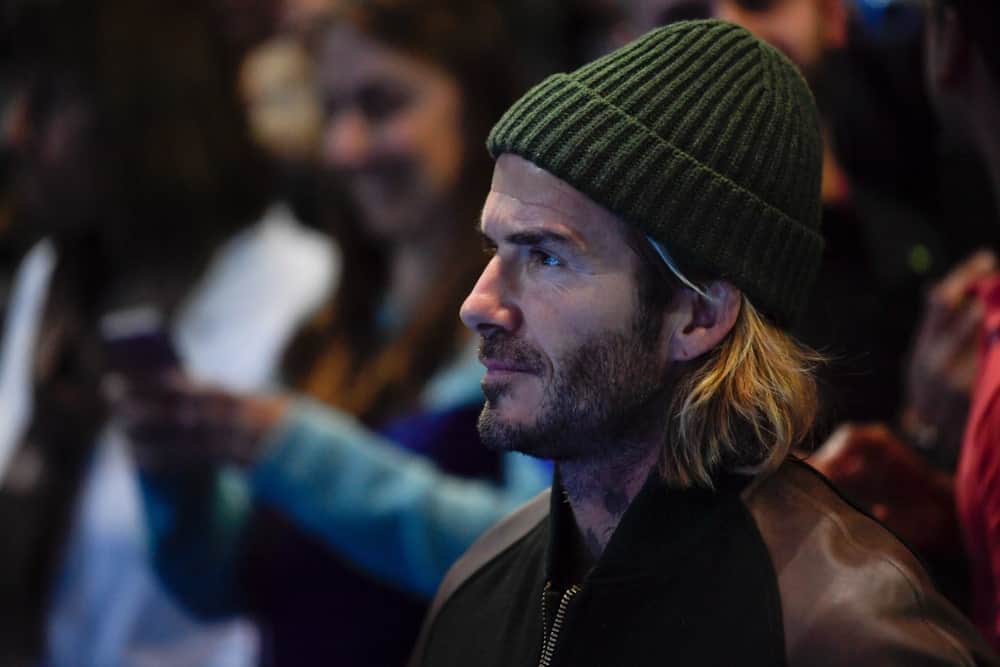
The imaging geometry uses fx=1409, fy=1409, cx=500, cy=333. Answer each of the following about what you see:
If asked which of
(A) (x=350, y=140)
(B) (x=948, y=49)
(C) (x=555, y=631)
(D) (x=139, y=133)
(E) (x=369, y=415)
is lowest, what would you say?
(E) (x=369, y=415)

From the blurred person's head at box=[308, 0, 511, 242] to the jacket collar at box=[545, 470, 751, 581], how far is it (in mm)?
1496

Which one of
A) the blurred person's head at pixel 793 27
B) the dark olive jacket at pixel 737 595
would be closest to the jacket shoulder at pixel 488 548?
the dark olive jacket at pixel 737 595

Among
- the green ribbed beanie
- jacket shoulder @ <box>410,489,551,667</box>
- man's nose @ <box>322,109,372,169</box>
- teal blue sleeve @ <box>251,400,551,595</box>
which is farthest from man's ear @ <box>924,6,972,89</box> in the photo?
man's nose @ <box>322,109,372,169</box>

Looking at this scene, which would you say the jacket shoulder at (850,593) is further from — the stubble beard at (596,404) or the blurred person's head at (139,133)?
the blurred person's head at (139,133)

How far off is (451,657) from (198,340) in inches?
73.4

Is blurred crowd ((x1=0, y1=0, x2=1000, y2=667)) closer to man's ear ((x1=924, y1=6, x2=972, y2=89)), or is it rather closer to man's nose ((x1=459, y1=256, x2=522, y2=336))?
man's ear ((x1=924, y1=6, x2=972, y2=89))

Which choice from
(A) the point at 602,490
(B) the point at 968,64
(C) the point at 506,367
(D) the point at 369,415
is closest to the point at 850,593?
(A) the point at 602,490

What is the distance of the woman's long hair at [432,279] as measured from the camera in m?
3.00

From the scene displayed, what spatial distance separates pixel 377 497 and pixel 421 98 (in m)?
0.94

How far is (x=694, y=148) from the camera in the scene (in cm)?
172

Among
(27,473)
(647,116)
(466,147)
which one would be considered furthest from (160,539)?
(647,116)

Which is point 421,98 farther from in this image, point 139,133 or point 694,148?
point 694,148

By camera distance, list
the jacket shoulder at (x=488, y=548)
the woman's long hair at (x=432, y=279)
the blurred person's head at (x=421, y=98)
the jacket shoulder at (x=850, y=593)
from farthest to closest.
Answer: the blurred person's head at (x=421, y=98)
the woman's long hair at (x=432, y=279)
the jacket shoulder at (x=488, y=548)
the jacket shoulder at (x=850, y=593)

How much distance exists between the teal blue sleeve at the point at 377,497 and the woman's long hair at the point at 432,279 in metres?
0.25
